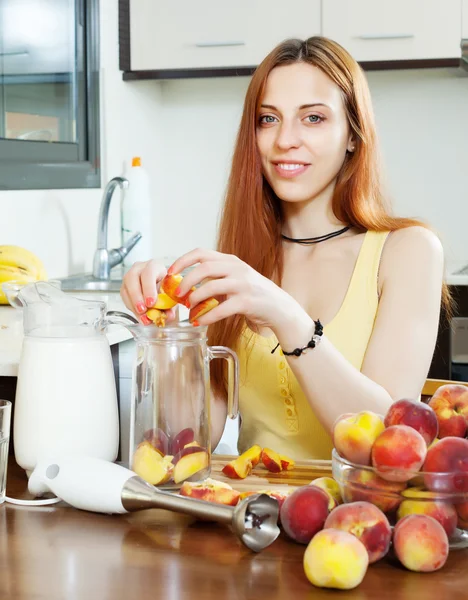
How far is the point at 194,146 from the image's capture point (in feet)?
10.8

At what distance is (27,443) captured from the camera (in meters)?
1.01

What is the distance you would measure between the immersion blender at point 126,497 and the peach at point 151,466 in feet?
0.16

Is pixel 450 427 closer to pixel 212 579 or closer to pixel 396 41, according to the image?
pixel 212 579

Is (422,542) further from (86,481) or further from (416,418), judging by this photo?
(86,481)

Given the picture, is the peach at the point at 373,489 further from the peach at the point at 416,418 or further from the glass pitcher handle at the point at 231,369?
the glass pitcher handle at the point at 231,369

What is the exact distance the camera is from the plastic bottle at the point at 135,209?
9.34 feet

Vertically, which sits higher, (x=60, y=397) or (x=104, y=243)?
(x=104, y=243)

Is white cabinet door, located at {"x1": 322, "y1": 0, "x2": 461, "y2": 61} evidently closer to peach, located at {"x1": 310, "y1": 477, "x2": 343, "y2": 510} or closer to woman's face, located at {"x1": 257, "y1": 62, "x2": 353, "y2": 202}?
woman's face, located at {"x1": 257, "y1": 62, "x2": 353, "y2": 202}

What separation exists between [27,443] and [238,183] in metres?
0.76

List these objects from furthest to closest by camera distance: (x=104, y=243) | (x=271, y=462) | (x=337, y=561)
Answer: (x=104, y=243) < (x=271, y=462) < (x=337, y=561)

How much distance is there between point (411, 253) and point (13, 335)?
2.35 feet

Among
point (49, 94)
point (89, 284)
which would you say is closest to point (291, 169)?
point (89, 284)

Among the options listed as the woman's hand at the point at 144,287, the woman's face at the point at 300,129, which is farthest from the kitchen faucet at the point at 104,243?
the woman's hand at the point at 144,287

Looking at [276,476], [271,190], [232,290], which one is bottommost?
[276,476]
